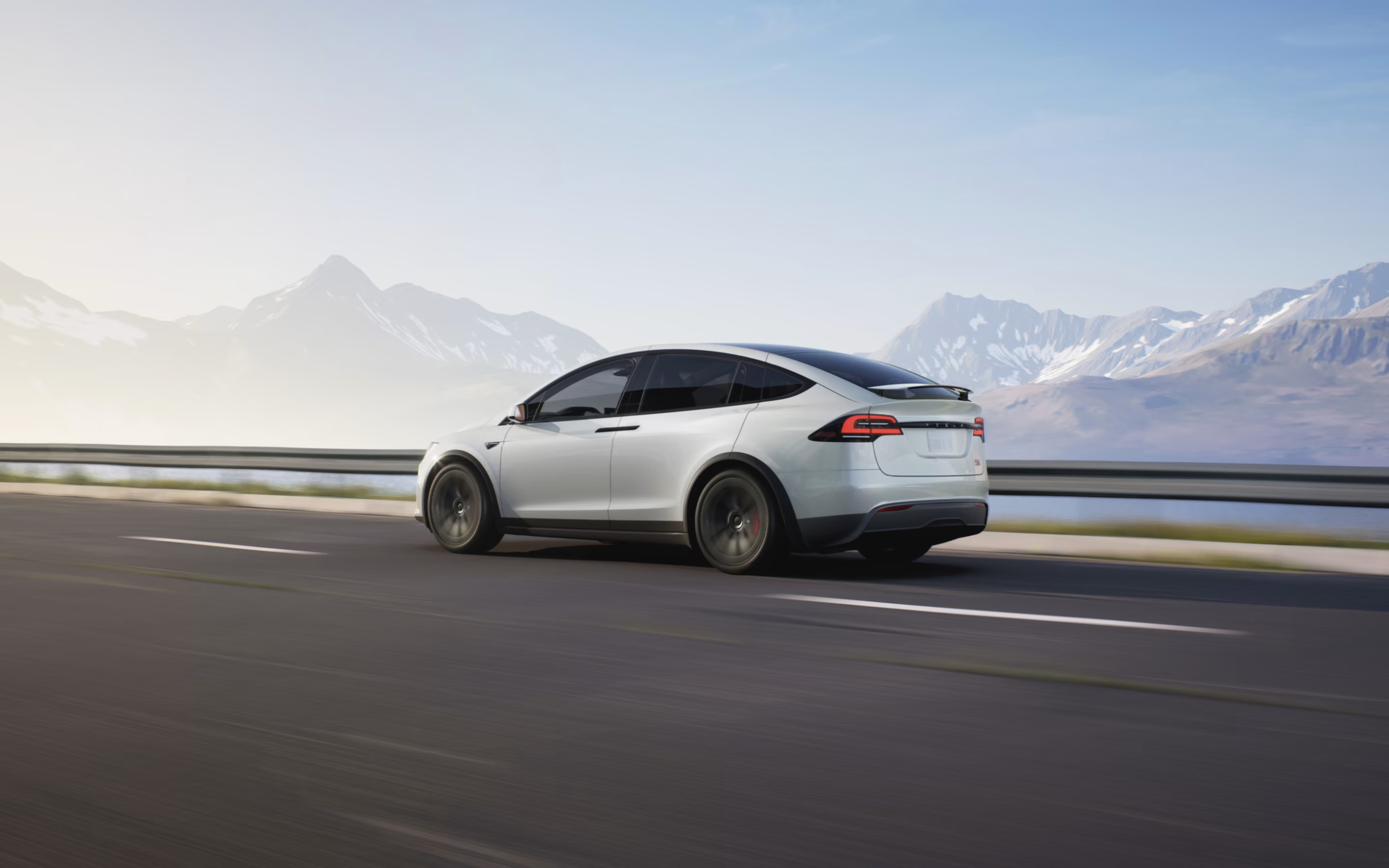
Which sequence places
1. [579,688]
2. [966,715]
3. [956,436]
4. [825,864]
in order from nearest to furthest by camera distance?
[825,864], [966,715], [579,688], [956,436]

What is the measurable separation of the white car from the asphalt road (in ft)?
1.76

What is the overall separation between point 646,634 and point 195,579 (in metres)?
3.62

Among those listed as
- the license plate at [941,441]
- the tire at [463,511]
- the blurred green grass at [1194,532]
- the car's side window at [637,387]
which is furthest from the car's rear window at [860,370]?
the tire at [463,511]

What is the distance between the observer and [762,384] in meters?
8.39

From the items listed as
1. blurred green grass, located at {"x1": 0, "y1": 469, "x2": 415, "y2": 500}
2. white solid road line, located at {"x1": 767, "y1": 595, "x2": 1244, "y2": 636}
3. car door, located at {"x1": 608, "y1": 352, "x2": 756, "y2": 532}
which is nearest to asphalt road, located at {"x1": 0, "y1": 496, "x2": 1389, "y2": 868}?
white solid road line, located at {"x1": 767, "y1": 595, "x2": 1244, "y2": 636}

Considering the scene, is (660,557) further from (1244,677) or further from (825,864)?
(825,864)

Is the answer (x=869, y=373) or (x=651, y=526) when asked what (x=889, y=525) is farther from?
(x=651, y=526)

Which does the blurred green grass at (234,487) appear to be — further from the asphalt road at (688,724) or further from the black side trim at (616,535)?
the asphalt road at (688,724)

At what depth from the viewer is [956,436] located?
27.1 feet

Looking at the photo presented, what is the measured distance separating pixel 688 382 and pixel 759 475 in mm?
1054

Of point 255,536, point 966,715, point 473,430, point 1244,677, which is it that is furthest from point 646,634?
point 255,536

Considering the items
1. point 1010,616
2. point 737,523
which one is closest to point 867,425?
point 737,523

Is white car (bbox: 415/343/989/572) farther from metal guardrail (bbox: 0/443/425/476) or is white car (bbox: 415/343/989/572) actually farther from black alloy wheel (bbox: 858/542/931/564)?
metal guardrail (bbox: 0/443/425/476)

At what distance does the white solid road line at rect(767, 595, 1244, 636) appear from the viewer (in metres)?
6.12
